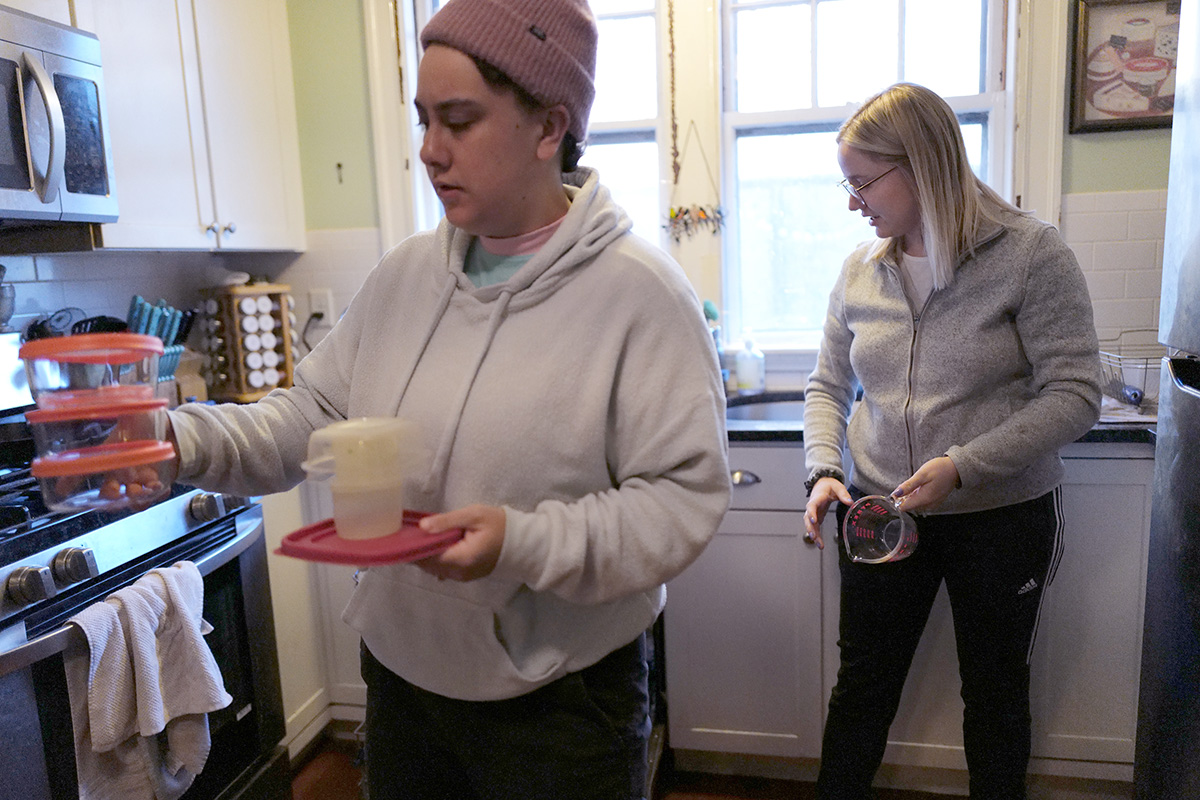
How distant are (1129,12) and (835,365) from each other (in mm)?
1279

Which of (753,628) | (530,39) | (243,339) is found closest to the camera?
(530,39)

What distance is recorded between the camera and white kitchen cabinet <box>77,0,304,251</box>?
197cm

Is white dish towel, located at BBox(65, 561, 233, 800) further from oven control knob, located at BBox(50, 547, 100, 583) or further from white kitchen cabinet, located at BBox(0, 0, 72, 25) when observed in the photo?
white kitchen cabinet, located at BBox(0, 0, 72, 25)

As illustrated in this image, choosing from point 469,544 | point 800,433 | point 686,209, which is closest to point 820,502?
point 800,433

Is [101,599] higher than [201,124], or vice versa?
[201,124]

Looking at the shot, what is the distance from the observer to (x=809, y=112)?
8.32ft

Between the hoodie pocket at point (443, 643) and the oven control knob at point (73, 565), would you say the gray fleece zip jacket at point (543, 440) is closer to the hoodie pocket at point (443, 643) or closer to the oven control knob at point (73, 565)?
the hoodie pocket at point (443, 643)

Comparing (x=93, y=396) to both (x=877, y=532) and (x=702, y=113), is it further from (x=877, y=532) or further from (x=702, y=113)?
(x=702, y=113)

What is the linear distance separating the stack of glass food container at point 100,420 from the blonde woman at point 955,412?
43.7 inches

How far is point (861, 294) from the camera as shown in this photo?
1.67 metres

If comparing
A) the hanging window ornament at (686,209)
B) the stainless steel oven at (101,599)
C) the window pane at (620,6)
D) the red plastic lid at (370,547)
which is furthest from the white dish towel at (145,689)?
the window pane at (620,6)

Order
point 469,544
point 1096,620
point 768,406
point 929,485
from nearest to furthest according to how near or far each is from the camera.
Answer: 1. point 469,544
2. point 929,485
3. point 1096,620
4. point 768,406

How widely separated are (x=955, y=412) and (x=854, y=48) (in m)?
1.43

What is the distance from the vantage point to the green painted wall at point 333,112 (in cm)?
260
